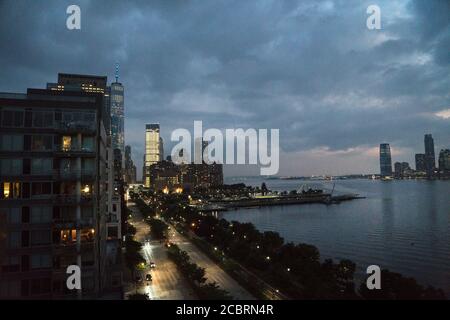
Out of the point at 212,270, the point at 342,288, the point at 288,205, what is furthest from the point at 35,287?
the point at 288,205

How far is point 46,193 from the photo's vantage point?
325 inches

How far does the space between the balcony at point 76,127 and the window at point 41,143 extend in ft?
1.23

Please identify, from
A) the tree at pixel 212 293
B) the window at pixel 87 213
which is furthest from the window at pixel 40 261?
the tree at pixel 212 293

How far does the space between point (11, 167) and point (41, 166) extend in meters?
0.65

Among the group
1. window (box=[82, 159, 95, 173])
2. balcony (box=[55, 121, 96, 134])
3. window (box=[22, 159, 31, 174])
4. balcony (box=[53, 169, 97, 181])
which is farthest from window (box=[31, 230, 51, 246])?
balcony (box=[55, 121, 96, 134])

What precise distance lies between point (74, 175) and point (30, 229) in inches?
66.1

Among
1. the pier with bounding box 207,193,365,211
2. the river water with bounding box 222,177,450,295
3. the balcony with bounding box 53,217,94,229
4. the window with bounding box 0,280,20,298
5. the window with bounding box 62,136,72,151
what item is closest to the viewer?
the window with bounding box 0,280,20,298

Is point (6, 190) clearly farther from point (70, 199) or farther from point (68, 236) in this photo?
point (68, 236)

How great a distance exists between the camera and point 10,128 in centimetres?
800

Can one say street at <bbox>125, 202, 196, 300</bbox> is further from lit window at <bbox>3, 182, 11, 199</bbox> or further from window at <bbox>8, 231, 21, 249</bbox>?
lit window at <bbox>3, 182, 11, 199</bbox>

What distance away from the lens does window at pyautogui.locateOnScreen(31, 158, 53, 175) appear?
26.8 feet

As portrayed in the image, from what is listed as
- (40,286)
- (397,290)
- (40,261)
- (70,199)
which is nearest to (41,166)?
(70,199)

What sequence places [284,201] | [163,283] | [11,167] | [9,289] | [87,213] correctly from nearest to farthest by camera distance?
[9,289] < [11,167] < [87,213] < [163,283] < [284,201]

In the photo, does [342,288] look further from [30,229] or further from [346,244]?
[346,244]
